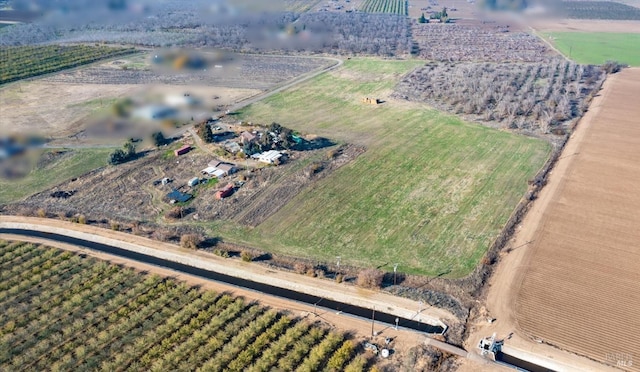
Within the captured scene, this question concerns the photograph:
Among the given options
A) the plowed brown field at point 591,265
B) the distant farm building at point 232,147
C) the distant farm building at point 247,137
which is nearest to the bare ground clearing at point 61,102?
the distant farm building at point 247,137

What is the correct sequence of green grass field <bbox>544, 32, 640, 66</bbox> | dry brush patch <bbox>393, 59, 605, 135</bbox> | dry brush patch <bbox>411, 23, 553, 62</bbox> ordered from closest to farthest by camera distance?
1. dry brush patch <bbox>393, 59, 605, 135</bbox>
2. green grass field <bbox>544, 32, 640, 66</bbox>
3. dry brush patch <bbox>411, 23, 553, 62</bbox>

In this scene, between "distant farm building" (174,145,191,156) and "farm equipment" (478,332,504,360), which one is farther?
"distant farm building" (174,145,191,156)

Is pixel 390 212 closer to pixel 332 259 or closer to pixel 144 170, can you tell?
pixel 332 259

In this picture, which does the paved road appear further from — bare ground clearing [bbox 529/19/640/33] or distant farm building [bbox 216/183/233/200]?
bare ground clearing [bbox 529/19/640/33]

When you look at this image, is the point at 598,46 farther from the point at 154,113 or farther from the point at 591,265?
the point at 154,113

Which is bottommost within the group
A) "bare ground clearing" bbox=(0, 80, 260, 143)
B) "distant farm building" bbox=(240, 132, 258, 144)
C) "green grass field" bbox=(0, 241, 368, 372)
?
"green grass field" bbox=(0, 241, 368, 372)

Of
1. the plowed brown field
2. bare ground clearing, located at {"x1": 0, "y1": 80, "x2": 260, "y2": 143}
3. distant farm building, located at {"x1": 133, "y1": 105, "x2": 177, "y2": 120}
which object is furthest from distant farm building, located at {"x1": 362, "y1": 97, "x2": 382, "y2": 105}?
the plowed brown field

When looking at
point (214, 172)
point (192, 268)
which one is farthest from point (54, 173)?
point (192, 268)
